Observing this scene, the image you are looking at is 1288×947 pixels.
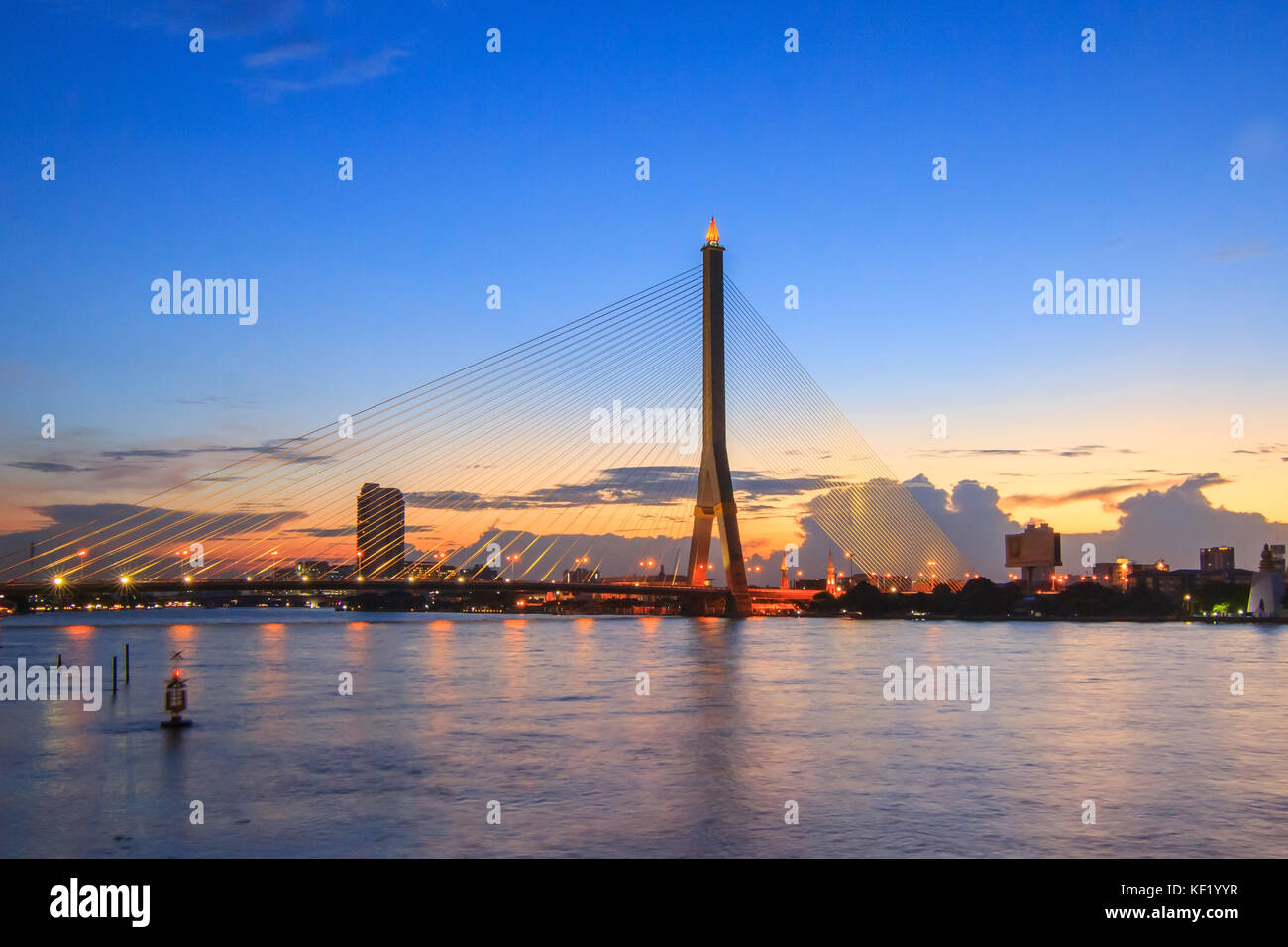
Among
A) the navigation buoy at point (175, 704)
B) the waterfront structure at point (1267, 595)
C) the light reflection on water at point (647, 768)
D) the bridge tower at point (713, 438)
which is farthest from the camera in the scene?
the waterfront structure at point (1267, 595)

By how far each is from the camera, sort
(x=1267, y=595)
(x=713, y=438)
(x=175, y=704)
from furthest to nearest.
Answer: (x=1267, y=595) < (x=713, y=438) < (x=175, y=704)

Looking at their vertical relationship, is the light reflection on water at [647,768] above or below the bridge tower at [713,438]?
below

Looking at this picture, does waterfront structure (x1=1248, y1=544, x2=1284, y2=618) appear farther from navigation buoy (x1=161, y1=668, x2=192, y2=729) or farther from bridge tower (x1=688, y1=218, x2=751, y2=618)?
navigation buoy (x1=161, y1=668, x2=192, y2=729)

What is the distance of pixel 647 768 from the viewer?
2273cm

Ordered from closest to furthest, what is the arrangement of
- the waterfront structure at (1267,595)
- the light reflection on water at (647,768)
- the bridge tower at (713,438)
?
the light reflection on water at (647,768) → the bridge tower at (713,438) → the waterfront structure at (1267,595)

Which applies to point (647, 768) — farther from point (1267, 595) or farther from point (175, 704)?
point (1267, 595)

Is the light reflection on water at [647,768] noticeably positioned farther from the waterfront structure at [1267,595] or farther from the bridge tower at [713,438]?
the waterfront structure at [1267,595]

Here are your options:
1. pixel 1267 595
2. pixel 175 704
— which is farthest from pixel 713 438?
pixel 1267 595

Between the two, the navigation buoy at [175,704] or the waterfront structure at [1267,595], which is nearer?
the navigation buoy at [175,704]

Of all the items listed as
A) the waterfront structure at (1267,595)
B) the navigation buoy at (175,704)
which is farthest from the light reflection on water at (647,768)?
the waterfront structure at (1267,595)

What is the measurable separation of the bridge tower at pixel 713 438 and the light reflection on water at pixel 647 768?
92.6 ft

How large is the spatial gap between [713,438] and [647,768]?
5323 centimetres

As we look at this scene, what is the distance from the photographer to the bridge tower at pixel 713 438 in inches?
2928

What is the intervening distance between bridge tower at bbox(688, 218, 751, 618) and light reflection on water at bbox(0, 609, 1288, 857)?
28.2m
